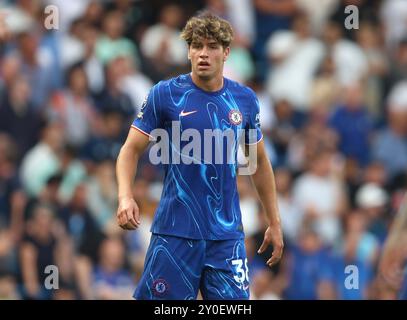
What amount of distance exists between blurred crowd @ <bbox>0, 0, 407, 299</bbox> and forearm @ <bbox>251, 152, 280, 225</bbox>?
390 cm

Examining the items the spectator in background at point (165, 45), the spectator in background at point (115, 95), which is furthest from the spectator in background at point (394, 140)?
the spectator in background at point (115, 95)

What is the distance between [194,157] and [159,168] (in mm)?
6854

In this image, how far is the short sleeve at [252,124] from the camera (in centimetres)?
886

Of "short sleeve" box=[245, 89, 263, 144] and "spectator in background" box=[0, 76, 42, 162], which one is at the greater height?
"short sleeve" box=[245, 89, 263, 144]

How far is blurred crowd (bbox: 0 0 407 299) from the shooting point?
1409cm

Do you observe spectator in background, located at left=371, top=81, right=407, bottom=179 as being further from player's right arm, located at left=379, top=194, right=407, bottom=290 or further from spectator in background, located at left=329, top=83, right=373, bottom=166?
player's right arm, located at left=379, top=194, right=407, bottom=290

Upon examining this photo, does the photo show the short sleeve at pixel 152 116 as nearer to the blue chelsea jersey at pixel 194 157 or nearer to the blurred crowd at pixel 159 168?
the blue chelsea jersey at pixel 194 157

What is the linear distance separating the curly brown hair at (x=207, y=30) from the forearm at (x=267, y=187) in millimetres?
953

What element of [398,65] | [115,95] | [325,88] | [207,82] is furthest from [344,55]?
[207,82]

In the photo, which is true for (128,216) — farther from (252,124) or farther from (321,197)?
(321,197)

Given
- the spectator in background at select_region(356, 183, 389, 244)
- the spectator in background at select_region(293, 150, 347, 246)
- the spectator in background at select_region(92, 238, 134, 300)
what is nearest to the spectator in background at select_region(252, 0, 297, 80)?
the spectator in background at select_region(293, 150, 347, 246)

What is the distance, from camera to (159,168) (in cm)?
1545

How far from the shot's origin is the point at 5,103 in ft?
49.4
